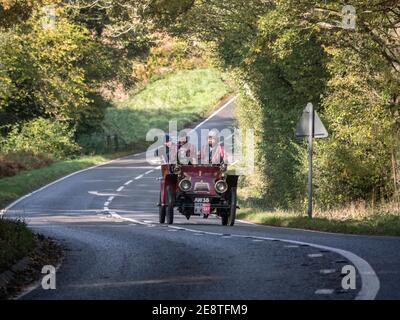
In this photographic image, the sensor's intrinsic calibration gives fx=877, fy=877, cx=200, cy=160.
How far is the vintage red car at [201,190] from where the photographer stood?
67.8ft

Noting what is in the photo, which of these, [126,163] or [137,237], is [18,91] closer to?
[126,163]

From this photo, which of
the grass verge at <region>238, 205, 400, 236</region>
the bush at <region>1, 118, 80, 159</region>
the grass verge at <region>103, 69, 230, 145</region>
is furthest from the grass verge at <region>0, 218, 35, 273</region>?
the grass verge at <region>103, 69, 230, 145</region>

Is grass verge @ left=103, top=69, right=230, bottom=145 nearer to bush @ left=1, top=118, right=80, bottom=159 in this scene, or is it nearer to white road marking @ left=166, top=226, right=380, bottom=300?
bush @ left=1, top=118, right=80, bottom=159

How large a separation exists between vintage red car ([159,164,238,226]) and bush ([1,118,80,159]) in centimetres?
2757

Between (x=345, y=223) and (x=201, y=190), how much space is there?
12.5 ft

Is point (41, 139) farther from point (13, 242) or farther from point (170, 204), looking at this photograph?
Result: point (13, 242)

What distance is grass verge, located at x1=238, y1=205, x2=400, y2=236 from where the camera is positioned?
17.3 m

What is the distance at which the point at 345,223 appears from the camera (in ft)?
60.9

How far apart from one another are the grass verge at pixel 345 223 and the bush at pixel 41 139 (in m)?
27.9

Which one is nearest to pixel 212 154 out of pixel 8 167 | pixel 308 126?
pixel 308 126

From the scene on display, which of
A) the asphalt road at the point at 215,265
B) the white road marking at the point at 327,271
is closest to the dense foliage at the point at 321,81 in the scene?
the asphalt road at the point at 215,265

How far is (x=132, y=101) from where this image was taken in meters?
76.3

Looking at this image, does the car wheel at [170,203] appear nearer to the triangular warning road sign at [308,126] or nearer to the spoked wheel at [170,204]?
the spoked wheel at [170,204]
